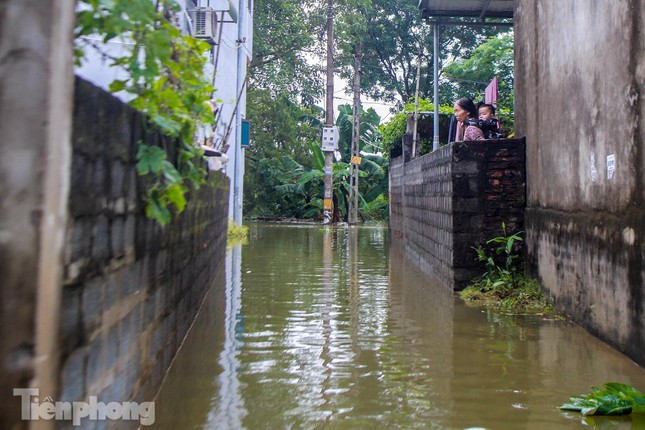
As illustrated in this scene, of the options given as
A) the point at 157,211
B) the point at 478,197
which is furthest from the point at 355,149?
the point at 157,211

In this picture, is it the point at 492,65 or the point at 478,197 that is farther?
the point at 492,65

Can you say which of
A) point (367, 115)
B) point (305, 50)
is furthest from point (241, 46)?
point (367, 115)

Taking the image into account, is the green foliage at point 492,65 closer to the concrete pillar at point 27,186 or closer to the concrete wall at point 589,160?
the concrete wall at point 589,160

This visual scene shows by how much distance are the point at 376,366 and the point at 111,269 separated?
2.55m

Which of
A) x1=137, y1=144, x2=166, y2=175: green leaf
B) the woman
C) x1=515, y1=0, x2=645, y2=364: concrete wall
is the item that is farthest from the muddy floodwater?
the woman

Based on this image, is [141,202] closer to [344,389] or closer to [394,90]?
[344,389]

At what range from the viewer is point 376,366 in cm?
515

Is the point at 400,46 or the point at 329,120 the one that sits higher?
the point at 400,46

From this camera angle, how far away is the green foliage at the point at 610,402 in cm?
402

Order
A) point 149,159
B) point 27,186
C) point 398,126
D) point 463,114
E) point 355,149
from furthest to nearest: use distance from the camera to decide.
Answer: point 355,149 < point 398,126 < point 463,114 < point 149,159 < point 27,186

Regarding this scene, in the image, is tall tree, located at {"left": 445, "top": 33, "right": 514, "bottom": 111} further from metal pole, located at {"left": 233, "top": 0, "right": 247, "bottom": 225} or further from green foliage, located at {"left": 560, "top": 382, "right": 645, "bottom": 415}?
green foliage, located at {"left": 560, "top": 382, "right": 645, "bottom": 415}

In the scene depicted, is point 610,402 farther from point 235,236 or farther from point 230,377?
point 235,236

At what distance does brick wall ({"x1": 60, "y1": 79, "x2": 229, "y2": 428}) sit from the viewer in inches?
104

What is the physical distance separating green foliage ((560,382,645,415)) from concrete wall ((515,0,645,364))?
882 millimetres
